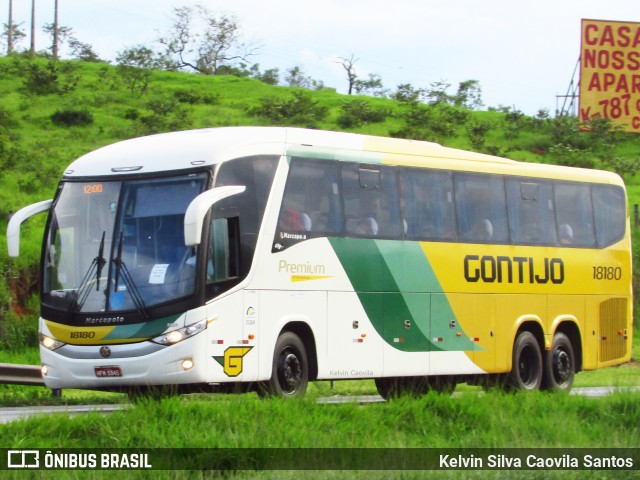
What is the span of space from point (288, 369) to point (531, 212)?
656cm

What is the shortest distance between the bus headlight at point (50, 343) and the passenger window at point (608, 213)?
1055cm

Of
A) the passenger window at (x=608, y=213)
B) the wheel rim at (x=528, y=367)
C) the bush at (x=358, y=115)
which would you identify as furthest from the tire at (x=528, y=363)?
the bush at (x=358, y=115)

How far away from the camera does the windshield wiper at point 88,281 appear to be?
1464 cm

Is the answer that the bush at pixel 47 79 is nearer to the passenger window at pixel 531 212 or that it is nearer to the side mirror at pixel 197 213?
the passenger window at pixel 531 212

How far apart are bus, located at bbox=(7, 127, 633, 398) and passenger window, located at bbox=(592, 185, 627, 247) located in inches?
52.9

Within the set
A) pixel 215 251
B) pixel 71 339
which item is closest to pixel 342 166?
pixel 215 251

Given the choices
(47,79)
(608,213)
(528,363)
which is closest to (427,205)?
(528,363)

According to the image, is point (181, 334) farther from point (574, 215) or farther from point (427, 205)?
point (574, 215)

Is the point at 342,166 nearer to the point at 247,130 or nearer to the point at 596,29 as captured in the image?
the point at 247,130

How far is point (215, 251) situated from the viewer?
569 inches

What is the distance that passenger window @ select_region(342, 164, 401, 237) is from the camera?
16672 millimetres

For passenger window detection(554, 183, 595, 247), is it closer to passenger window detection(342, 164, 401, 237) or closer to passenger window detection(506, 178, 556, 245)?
passenger window detection(506, 178, 556, 245)

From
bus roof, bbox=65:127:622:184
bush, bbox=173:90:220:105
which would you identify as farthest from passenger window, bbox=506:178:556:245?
bush, bbox=173:90:220:105

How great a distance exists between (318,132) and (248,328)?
3.37 meters
